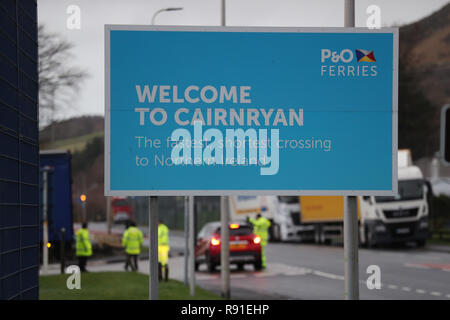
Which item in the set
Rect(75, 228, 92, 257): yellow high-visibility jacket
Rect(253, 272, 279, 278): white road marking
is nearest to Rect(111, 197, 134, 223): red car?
Rect(253, 272, 279, 278): white road marking

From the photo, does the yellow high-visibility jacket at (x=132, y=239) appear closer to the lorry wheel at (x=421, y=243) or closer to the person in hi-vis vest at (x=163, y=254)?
the person in hi-vis vest at (x=163, y=254)

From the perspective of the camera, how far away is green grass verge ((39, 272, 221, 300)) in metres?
16.4

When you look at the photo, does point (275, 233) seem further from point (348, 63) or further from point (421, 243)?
point (348, 63)

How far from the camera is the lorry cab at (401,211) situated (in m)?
38.0

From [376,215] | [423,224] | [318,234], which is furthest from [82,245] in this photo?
[318,234]

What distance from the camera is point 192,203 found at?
1831cm

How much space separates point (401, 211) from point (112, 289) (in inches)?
896

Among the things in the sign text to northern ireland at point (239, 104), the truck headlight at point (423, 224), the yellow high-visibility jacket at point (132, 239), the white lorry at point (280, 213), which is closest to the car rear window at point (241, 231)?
the yellow high-visibility jacket at point (132, 239)

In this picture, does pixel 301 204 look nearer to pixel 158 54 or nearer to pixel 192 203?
pixel 192 203

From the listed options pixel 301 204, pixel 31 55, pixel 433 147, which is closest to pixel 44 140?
pixel 301 204

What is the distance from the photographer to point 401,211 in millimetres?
38250

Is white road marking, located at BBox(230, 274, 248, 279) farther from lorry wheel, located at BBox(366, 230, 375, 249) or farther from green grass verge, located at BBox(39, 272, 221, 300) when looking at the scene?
lorry wheel, located at BBox(366, 230, 375, 249)

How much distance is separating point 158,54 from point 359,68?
206 cm

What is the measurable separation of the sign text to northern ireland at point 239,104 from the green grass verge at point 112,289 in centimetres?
769
